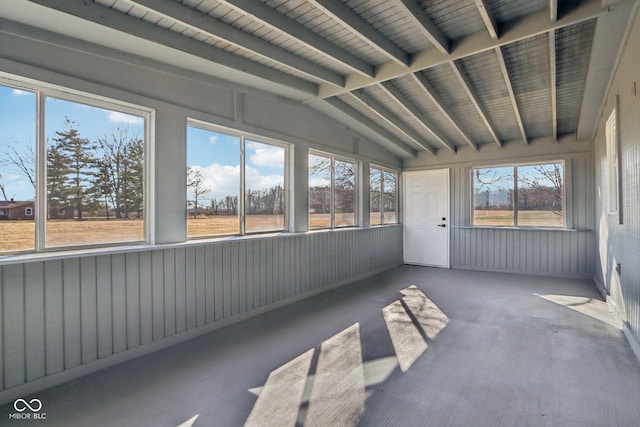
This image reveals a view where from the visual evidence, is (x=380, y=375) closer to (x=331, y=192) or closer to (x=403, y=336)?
(x=403, y=336)

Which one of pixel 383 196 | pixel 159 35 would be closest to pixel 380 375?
pixel 159 35

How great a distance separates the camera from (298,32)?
2.90 meters

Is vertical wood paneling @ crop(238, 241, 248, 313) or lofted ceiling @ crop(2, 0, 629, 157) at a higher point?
lofted ceiling @ crop(2, 0, 629, 157)

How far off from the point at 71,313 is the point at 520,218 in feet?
22.7

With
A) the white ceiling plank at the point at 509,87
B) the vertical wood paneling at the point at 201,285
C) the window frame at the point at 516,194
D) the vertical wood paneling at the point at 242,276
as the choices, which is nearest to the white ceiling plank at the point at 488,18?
the white ceiling plank at the point at 509,87

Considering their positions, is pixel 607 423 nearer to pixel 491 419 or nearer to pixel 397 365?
pixel 491 419

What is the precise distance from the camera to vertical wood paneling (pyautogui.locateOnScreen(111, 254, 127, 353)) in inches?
105

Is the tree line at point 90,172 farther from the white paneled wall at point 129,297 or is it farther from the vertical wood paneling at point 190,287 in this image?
the vertical wood paneling at point 190,287

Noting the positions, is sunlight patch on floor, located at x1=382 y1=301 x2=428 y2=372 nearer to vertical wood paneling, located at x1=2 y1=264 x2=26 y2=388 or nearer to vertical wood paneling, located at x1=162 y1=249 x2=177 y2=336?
vertical wood paneling, located at x1=162 y1=249 x2=177 y2=336

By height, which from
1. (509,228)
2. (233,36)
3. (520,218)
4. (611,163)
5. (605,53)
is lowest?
(509,228)

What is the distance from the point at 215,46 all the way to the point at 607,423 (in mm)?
4029

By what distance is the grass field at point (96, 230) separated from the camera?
2.33m

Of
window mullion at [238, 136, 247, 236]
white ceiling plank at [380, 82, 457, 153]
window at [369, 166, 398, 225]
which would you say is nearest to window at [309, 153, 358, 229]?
window at [369, 166, 398, 225]

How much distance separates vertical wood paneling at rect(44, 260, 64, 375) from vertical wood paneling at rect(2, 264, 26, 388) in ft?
0.42
